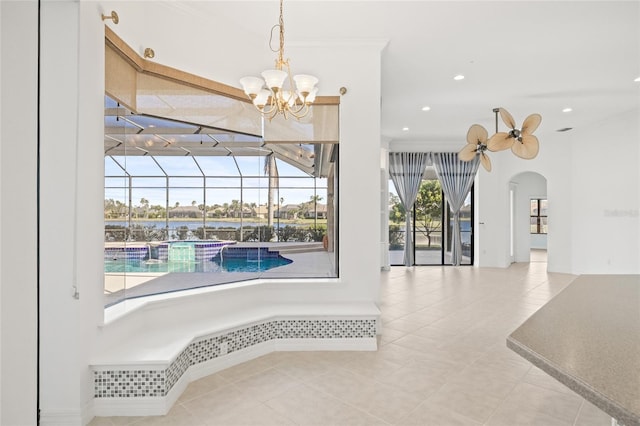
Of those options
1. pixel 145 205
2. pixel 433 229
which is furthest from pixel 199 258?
pixel 433 229

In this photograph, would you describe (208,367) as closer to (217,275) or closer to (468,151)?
(217,275)

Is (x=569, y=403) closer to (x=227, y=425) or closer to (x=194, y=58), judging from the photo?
(x=227, y=425)

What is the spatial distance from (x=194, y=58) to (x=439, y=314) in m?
4.19

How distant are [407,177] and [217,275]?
648 centimetres

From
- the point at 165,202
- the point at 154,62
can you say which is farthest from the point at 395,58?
the point at 165,202

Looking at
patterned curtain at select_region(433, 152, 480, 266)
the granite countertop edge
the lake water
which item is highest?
patterned curtain at select_region(433, 152, 480, 266)

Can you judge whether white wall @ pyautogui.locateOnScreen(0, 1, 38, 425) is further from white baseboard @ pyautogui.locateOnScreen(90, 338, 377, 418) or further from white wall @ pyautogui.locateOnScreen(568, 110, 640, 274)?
white wall @ pyautogui.locateOnScreen(568, 110, 640, 274)

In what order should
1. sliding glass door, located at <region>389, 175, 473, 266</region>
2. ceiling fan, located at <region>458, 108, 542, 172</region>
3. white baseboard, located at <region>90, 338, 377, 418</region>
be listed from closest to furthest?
white baseboard, located at <region>90, 338, 377, 418</region>, ceiling fan, located at <region>458, 108, 542, 172</region>, sliding glass door, located at <region>389, 175, 473, 266</region>

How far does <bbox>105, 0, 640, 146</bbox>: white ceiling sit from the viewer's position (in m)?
3.33

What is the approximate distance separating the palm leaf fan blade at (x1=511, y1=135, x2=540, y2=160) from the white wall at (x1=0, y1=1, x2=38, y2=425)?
20.1 ft

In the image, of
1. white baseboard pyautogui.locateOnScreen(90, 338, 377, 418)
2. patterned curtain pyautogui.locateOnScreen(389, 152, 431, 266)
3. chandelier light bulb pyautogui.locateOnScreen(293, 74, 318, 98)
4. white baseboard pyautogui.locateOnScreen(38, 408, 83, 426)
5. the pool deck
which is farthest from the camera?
patterned curtain pyautogui.locateOnScreen(389, 152, 431, 266)

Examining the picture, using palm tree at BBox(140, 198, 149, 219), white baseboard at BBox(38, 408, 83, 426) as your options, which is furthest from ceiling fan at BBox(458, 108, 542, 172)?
white baseboard at BBox(38, 408, 83, 426)

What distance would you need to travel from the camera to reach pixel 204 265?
146 inches

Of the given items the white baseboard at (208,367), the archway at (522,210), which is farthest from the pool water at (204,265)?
the archway at (522,210)
